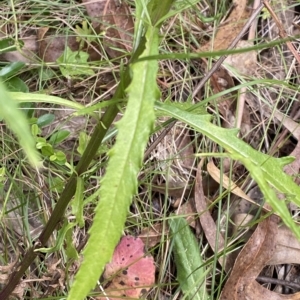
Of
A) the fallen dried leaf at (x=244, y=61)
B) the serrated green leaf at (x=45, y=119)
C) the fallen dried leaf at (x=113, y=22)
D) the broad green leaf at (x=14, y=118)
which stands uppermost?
the broad green leaf at (x=14, y=118)

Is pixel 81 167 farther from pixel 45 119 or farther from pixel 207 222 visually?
pixel 207 222

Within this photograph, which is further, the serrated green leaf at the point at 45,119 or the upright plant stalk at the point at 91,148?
the serrated green leaf at the point at 45,119

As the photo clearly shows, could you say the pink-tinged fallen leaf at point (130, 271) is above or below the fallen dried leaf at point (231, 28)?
below

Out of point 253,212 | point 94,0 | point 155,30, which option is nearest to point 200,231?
point 253,212

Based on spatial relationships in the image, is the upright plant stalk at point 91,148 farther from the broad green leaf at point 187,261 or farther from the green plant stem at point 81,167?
the broad green leaf at point 187,261

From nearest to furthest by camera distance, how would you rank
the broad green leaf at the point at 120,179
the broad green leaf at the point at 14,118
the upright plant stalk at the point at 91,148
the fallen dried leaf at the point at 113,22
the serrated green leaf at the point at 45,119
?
the broad green leaf at the point at 14,118
the broad green leaf at the point at 120,179
the upright plant stalk at the point at 91,148
the serrated green leaf at the point at 45,119
the fallen dried leaf at the point at 113,22

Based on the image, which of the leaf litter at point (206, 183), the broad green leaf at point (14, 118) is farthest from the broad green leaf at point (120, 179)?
the leaf litter at point (206, 183)

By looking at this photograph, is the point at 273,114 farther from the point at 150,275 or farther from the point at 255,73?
the point at 150,275

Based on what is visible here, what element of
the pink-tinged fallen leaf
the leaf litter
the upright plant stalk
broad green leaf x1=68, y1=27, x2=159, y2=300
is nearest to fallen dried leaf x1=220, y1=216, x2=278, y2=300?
the leaf litter
